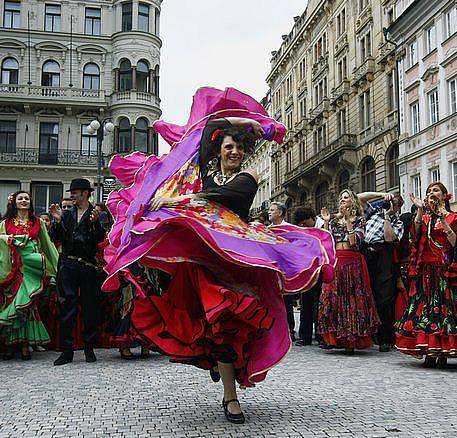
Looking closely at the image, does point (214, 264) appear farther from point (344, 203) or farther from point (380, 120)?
point (380, 120)

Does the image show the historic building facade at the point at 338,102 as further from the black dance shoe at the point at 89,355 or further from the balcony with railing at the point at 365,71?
the black dance shoe at the point at 89,355

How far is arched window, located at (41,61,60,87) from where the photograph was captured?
38.1 m

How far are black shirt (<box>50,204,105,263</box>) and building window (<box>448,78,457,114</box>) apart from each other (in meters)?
21.8

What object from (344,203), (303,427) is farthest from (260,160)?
(303,427)

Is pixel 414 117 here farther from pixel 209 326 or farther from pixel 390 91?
pixel 209 326

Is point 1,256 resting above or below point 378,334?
above

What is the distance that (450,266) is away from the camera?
6.68 metres

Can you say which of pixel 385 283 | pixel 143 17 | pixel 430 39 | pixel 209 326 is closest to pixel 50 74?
pixel 143 17

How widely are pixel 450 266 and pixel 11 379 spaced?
484 cm

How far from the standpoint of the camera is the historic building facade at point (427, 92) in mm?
25844

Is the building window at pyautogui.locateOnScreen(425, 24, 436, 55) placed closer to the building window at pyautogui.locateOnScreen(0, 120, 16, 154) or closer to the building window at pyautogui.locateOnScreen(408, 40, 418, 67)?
the building window at pyautogui.locateOnScreen(408, 40, 418, 67)

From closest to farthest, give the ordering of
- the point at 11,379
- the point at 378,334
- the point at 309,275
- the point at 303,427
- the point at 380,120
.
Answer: the point at 303,427
the point at 309,275
the point at 11,379
the point at 378,334
the point at 380,120

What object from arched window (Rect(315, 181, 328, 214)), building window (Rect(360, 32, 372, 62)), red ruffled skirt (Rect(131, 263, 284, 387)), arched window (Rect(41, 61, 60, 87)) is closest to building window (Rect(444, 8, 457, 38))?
building window (Rect(360, 32, 372, 62))

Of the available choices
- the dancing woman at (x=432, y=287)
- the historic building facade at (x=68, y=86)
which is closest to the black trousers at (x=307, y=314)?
the dancing woman at (x=432, y=287)
